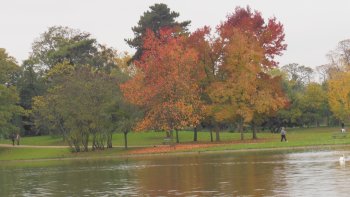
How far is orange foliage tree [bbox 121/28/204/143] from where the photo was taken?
183 feet

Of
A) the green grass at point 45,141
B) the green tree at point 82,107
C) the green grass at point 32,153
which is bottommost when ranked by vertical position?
the green grass at point 32,153

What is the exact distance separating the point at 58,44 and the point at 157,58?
44534 millimetres

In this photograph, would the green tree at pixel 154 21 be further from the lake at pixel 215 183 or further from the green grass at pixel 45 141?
the lake at pixel 215 183

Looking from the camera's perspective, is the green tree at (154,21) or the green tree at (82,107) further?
the green tree at (154,21)

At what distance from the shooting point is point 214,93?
59.7 meters

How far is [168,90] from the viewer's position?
183 feet

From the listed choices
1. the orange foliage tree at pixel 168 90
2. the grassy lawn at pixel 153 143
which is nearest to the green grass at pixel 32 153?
the grassy lawn at pixel 153 143

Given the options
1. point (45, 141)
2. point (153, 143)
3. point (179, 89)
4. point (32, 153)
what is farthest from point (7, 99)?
point (179, 89)

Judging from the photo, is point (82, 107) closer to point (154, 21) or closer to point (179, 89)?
point (179, 89)

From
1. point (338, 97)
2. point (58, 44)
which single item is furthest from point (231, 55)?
point (58, 44)

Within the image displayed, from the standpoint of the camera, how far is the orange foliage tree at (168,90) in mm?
55719

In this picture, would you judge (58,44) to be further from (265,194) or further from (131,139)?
(265,194)

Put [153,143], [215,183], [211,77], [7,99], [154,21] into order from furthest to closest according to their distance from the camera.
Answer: [154,21]
[7,99]
[153,143]
[211,77]
[215,183]

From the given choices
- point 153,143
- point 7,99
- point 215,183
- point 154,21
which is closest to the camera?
point 215,183
